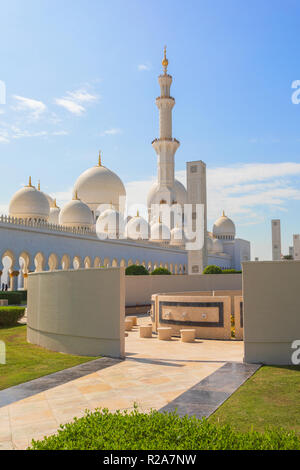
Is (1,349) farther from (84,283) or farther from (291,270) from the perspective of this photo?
(291,270)

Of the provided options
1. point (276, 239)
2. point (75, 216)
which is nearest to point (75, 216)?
point (75, 216)

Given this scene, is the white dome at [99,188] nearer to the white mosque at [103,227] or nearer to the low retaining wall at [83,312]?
the white mosque at [103,227]

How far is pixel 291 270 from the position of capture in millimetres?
8820

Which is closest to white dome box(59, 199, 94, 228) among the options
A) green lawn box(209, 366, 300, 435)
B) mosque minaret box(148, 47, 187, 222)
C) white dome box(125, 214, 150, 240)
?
white dome box(125, 214, 150, 240)

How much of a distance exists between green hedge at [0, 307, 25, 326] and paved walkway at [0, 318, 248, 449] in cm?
738

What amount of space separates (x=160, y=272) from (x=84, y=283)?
69.9 ft

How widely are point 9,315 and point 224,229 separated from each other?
64783 millimetres

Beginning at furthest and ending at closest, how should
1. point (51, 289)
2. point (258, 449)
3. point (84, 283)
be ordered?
point (51, 289) → point (84, 283) → point (258, 449)

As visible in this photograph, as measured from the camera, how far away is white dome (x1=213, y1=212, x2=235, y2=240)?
7800cm

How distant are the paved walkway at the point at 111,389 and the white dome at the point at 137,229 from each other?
40787 mm

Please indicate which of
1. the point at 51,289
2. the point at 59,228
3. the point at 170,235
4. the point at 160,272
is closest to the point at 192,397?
the point at 51,289

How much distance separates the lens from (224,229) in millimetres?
78188

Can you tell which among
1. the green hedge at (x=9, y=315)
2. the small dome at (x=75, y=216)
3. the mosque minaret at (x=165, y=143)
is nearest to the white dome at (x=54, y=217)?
the small dome at (x=75, y=216)

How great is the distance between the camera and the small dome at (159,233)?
56375 millimetres
